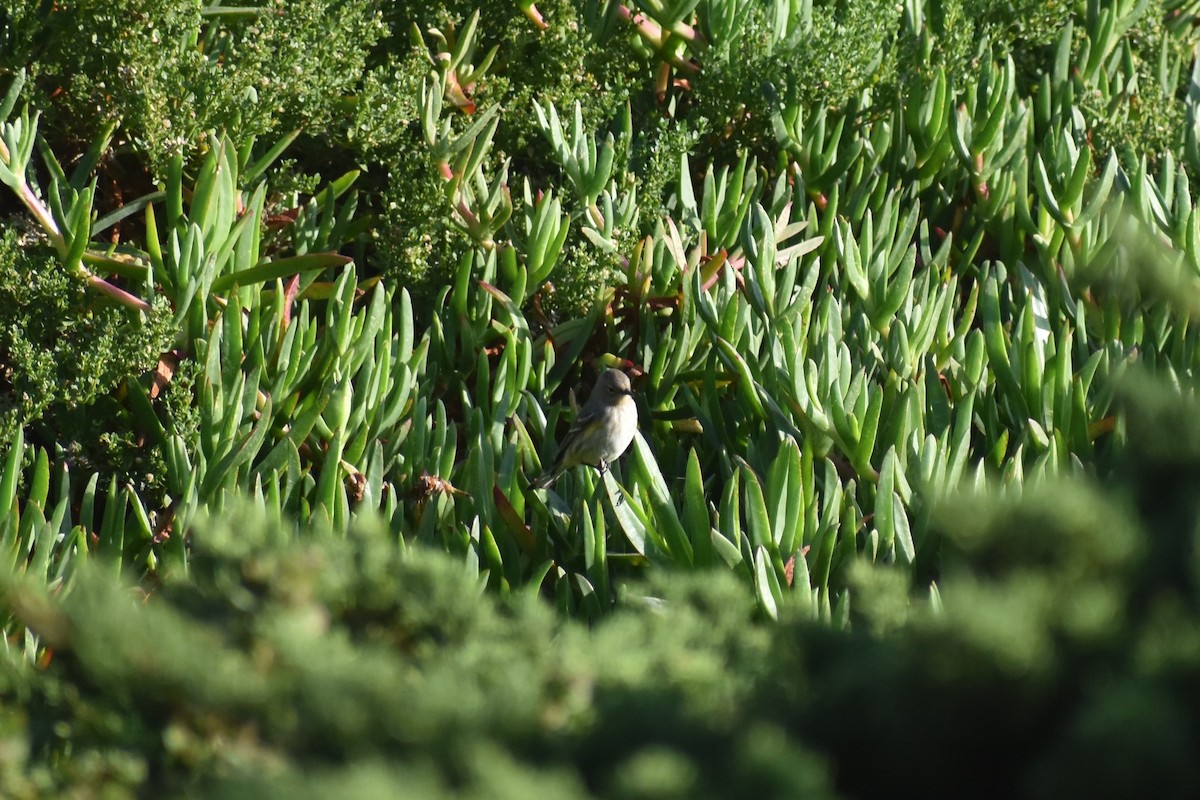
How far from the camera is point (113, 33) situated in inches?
143

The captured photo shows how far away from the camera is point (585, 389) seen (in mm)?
4012

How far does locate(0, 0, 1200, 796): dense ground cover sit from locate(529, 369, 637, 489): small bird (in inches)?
3.9

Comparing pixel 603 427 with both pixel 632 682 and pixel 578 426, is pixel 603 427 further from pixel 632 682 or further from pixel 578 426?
pixel 632 682

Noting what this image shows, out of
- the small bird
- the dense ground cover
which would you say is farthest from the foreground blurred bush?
the small bird

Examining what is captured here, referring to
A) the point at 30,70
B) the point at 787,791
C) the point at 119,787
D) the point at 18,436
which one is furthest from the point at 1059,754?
the point at 30,70

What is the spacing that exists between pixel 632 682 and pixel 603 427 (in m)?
2.22

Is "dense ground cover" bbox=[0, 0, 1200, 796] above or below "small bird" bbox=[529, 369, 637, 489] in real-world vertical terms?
above

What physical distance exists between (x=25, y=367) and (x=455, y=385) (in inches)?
44.5

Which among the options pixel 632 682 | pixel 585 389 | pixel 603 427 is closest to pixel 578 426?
pixel 603 427

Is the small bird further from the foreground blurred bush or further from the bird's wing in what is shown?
the foreground blurred bush

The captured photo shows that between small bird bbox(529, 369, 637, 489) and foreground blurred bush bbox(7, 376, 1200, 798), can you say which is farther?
small bird bbox(529, 369, 637, 489)

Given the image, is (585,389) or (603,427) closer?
(603,427)

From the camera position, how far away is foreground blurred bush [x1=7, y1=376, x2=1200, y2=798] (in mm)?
1103

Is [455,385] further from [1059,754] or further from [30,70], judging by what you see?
[1059,754]
